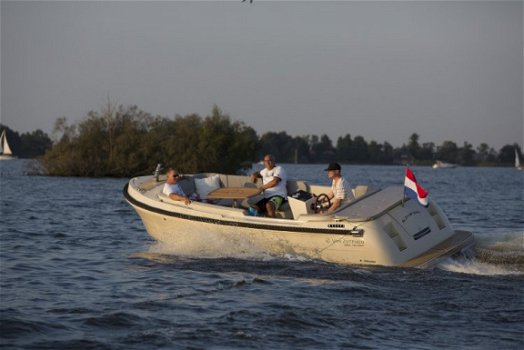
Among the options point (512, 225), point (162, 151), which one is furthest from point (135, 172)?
point (512, 225)

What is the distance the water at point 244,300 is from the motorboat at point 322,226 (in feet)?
0.75

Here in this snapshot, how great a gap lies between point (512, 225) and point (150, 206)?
11303 millimetres

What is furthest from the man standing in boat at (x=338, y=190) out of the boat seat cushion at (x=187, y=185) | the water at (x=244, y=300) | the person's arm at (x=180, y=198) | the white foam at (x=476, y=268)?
the boat seat cushion at (x=187, y=185)

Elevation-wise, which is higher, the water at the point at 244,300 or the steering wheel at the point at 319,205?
the steering wheel at the point at 319,205

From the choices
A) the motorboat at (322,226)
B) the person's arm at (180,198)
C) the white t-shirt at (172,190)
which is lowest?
the motorboat at (322,226)

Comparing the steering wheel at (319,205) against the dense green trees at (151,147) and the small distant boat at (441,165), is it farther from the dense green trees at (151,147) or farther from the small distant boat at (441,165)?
the small distant boat at (441,165)

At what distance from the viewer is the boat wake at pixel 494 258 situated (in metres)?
12.4

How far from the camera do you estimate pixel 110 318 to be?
9.34 m

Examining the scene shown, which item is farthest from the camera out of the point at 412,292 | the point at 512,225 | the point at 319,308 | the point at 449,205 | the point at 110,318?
the point at 449,205

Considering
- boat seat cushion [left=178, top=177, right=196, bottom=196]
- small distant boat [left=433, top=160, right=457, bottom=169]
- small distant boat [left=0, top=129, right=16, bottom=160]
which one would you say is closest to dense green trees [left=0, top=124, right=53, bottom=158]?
small distant boat [left=0, top=129, right=16, bottom=160]

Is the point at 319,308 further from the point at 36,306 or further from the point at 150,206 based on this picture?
the point at 150,206

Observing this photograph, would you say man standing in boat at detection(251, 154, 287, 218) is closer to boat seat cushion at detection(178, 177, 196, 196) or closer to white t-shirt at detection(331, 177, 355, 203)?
white t-shirt at detection(331, 177, 355, 203)

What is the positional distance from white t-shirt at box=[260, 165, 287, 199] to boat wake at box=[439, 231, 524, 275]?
10.8 feet

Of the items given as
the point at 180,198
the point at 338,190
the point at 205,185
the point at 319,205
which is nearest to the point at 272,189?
the point at 319,205
